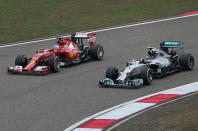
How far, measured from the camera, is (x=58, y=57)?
20.2 m

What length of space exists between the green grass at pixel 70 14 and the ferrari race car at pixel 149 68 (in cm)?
1152

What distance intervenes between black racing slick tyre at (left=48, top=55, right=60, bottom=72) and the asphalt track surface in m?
0.24

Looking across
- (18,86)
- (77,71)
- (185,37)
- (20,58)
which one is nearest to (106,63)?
(77,71)

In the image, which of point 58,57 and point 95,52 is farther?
point 95,52

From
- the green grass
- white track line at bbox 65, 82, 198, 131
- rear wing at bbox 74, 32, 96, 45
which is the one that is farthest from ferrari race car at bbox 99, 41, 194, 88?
the green grass

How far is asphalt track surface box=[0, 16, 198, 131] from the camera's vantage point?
41.7 ft

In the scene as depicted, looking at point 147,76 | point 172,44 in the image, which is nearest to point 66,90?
point 147,76

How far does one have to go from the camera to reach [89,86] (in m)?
16.4

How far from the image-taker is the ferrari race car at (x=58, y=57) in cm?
1862

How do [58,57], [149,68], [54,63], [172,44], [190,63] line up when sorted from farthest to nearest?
[58,57], [172,44], [54,63], [190,63], [149,68]

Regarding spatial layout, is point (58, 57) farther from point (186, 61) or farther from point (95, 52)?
point (186, 61)

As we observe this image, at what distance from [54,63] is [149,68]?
3.94 m

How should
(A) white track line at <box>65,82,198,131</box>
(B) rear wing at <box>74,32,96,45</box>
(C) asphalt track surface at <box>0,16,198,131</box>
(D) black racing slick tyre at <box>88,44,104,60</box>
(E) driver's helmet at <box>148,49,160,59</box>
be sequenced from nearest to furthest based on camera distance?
(A) white track line at <box>65,82,198,131</box> → (C) asphalt track surface at <box>0,16,198,131</box> → (E) driver's helmet at <box>148,49,160,59</box> → (D) black racing slick tyre at <box>88,44,104,60</box> → (B) rear wing at <box>74,32,96,45</box>

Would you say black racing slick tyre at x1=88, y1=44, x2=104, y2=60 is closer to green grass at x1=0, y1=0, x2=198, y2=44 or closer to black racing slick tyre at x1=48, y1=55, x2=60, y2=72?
black racing slick tyre at x1=48, y1=55, x2=60, y2=72
